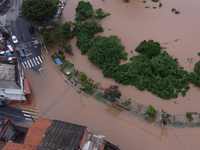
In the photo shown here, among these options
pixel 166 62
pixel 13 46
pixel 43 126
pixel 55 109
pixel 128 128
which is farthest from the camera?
pixel 13 46

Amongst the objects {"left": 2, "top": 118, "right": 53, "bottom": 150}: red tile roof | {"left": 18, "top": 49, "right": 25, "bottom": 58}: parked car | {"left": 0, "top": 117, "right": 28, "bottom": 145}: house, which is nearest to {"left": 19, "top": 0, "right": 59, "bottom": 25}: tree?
{"left": 18, "top": 49, "right": 25, "bottom": 58}: parked car

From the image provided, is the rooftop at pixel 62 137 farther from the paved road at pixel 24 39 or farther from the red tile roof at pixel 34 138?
the paved road at pixel 24 39

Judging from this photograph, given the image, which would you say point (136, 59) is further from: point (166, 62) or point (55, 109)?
point (55, 109)

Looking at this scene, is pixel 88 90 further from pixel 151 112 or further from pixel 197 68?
pixel 197 68

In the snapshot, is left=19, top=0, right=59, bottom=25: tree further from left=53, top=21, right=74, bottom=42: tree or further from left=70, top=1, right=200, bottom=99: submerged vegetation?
left=70, top=1, right=200, bottom=99: submerged vegetation

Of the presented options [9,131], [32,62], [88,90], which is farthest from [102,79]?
[9,131]

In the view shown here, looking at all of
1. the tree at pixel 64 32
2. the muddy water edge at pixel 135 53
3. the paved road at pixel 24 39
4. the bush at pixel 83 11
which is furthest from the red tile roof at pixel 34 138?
the bush at pixel 83 11

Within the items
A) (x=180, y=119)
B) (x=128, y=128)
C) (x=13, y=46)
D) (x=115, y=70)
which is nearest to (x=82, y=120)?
(x=128, y=128)
